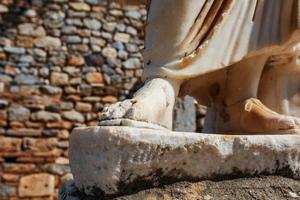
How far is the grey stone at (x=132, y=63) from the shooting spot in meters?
5.65

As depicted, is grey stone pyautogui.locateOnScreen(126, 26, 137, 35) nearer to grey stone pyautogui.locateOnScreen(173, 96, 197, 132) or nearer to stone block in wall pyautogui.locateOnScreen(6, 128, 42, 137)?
grey stone pyautogui.locateOnScreen(173, 96, 197, 132)

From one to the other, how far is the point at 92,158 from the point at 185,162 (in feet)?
0.82

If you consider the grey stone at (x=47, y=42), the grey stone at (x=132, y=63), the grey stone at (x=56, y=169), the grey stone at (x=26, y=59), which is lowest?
the grey stone at (x=56, y=169)

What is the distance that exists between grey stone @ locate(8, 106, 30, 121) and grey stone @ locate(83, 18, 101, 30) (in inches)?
43.9

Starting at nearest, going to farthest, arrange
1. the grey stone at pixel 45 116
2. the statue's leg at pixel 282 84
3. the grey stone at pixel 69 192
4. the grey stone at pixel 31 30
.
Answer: the grey stone at pixel 69 192, the statue's leg at pixel 282 84, the grey stone at pixel 45 116, the grey stone at pixel 31 30

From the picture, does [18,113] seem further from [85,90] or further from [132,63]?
[132,63]

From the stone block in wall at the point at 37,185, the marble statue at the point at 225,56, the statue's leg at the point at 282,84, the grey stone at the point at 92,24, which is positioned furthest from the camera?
the grey stone at the point at 92,24

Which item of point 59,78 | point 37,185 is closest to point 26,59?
point 59,78

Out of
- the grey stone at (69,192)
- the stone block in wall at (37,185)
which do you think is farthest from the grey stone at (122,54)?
the grey stone at (69,192)

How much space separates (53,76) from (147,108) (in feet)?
13.2

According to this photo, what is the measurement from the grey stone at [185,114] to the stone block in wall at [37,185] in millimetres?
1358

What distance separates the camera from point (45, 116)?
5.28 metres

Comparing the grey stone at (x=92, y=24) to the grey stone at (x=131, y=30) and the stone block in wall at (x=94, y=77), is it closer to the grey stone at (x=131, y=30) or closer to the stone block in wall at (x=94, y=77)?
the grey stone at (x=131, y=30)

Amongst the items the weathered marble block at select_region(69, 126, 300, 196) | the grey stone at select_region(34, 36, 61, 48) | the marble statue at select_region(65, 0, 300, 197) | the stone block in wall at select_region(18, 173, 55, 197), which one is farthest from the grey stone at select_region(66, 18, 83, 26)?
the weathered marble block at select_region(69, 126, 300, 196)
